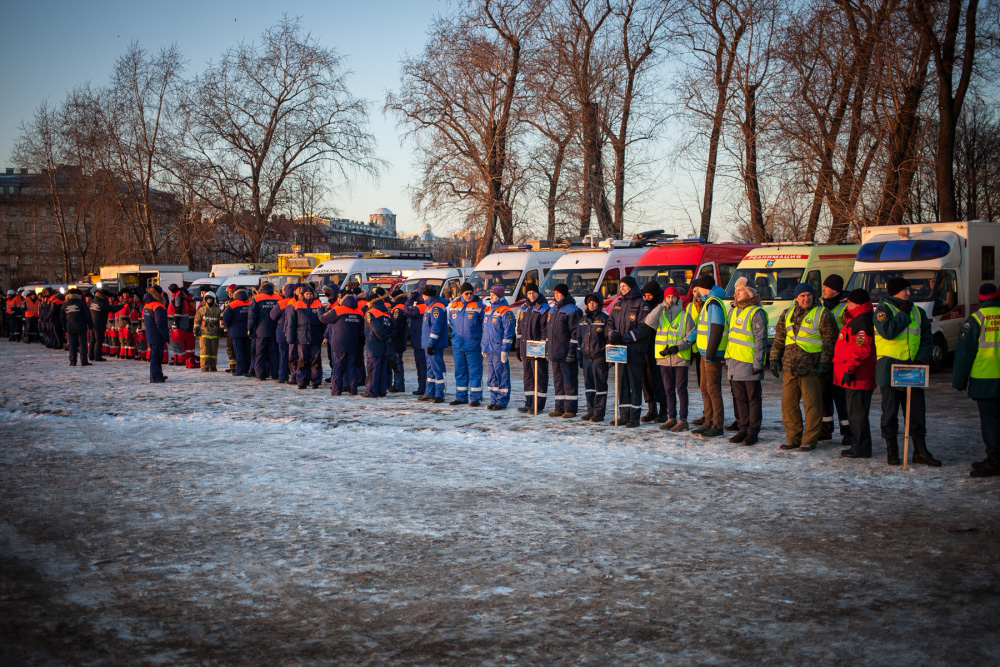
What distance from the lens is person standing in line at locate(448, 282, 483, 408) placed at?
13.5 m

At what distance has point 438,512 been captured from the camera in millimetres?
7402

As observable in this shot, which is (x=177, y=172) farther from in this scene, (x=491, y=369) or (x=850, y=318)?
(x=850, y=318)

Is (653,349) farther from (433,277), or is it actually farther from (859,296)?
(433,277)

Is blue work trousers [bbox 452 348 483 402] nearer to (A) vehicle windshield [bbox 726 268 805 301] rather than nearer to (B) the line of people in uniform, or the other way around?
(B) the line of people in uniform

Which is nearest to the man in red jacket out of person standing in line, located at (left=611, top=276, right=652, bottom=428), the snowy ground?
the snowy ground

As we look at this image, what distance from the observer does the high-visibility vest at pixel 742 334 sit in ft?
33.1

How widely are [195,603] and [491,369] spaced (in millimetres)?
8136

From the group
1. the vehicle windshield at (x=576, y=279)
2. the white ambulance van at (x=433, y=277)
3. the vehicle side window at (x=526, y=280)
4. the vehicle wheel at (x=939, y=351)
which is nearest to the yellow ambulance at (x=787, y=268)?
Result: the vehicle wheel at (x=939, y=351)

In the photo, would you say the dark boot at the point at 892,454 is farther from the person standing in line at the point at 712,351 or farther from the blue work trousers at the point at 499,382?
the blue work trousers at the point at 499,382

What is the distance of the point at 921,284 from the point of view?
57.6 feet

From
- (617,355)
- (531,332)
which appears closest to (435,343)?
(531,332)

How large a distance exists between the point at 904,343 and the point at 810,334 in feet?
3.35

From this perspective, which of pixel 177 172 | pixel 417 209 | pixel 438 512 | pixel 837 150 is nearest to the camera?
pixel 438 512

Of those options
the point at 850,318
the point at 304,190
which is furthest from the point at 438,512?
the point at 304,190
